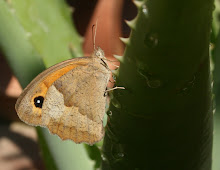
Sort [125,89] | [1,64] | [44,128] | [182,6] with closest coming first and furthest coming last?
[182,6]
[125,89]
[44,128]
[1,64]

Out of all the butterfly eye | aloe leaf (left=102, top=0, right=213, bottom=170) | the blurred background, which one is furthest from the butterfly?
the blurred background

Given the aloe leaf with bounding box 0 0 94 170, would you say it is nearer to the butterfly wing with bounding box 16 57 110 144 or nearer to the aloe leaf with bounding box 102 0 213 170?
the butterfly wing with bounding box 16 57 110 144

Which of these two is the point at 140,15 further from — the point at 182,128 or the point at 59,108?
the point at 59,108

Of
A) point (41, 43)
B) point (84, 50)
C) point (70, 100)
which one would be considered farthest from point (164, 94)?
point (84, 50)

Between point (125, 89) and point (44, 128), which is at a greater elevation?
point (125, 89)

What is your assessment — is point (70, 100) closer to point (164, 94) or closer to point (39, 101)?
point (39, 101)

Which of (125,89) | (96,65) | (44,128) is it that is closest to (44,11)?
(96,65)

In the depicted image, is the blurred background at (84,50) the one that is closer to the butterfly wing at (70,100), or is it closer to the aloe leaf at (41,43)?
the aloe leaf at (41,43)
